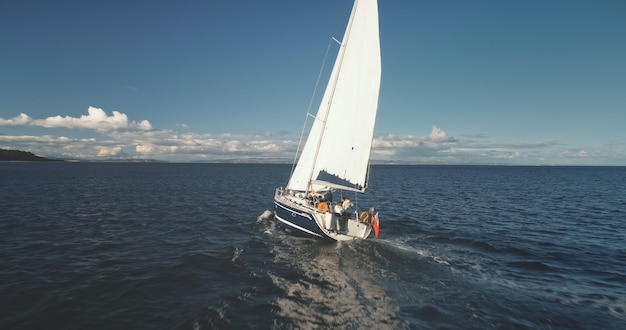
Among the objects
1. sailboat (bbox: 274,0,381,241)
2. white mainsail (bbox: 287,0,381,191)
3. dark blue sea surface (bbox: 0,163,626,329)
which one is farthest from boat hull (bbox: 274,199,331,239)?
white mainsail (bbox: 287,0,381,191)

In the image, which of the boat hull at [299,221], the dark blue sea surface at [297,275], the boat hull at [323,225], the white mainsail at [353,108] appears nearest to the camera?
the dark blue sea surface at [297,275]

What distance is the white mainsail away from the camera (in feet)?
65.5

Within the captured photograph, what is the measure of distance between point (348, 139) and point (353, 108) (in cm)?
211

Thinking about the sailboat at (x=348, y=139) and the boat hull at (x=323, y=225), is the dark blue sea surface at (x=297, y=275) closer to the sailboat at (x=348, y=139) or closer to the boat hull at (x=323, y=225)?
the boat hull at (x=323, y=225)

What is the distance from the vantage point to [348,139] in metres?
21.1

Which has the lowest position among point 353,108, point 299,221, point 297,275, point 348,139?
point 297,275

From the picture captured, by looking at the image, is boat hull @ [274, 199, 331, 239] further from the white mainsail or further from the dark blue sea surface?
the white mainsail

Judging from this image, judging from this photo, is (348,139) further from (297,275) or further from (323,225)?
(297,275)

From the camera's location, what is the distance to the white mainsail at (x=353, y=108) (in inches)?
786

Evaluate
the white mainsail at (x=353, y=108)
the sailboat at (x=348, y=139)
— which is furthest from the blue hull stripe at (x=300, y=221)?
the white mainsail at (x=353, y=108)

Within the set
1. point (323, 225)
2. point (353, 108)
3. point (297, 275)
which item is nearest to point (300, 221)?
point (323, 225)

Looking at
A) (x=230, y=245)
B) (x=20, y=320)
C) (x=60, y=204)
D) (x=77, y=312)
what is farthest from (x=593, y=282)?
(x=60, y=204)

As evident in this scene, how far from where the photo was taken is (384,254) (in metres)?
18.3

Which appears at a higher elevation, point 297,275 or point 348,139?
point 348,139
